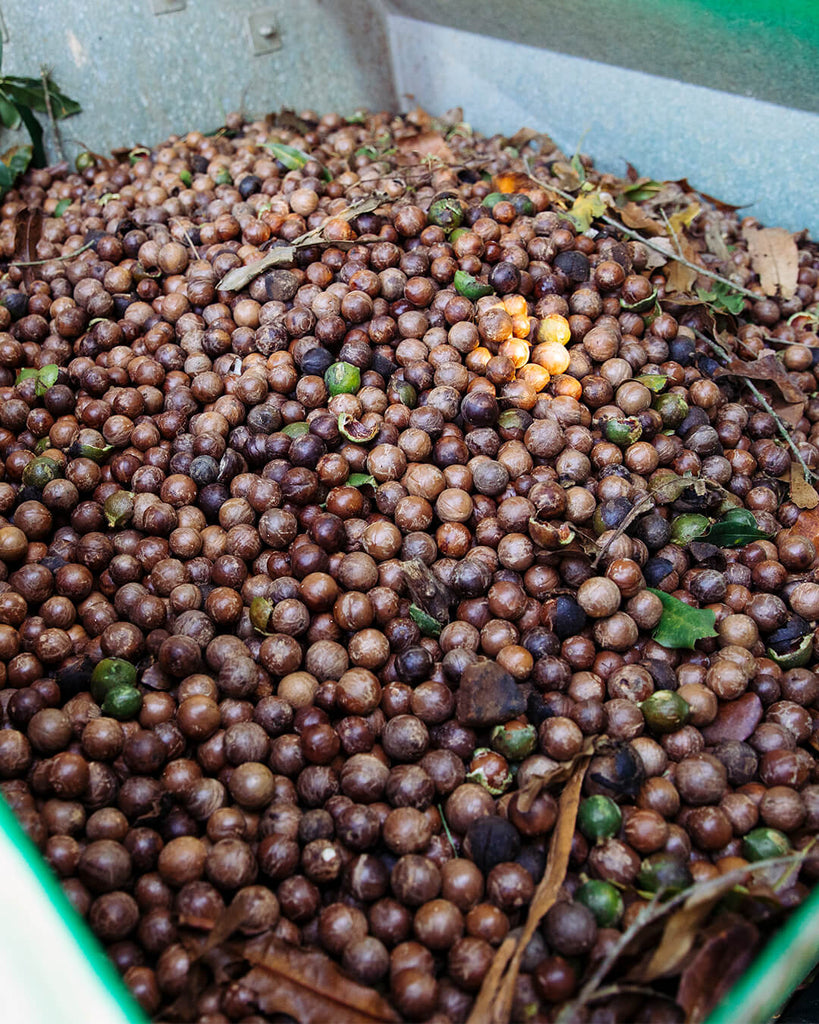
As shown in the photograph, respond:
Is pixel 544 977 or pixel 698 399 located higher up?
pixel 698 399

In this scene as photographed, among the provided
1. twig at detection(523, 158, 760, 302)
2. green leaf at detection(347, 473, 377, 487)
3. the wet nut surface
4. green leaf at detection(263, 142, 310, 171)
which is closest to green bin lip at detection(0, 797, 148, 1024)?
the wet nut surface

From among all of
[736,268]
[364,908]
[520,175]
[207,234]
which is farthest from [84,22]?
[364,908]

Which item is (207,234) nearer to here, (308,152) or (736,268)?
(308,152)

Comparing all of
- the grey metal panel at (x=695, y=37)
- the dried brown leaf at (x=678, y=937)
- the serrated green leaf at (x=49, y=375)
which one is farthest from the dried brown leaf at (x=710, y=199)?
the dried brown leaf at (x=678, y=937)

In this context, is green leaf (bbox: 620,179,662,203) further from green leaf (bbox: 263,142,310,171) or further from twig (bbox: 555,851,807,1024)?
twig (bbox: 555,851,807,1024)

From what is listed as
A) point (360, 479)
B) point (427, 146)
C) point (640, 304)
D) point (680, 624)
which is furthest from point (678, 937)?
point (427, 146)

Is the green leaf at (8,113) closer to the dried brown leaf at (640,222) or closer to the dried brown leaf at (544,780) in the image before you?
the dried brown leaf at (640,222)

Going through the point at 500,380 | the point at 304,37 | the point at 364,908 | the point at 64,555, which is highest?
the point at 304,37
